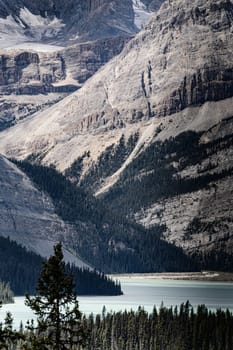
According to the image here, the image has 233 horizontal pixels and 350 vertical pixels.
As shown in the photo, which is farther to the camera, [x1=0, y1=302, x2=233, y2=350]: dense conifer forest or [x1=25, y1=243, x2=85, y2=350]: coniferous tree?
[x1=0, y1=302, x2=233, y2=350]: dense conifer forest

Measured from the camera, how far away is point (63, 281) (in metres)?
45.7

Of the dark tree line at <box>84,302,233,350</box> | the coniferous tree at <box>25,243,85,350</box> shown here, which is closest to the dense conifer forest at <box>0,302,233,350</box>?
the dark tree line at <box>84,302,233,350</box>

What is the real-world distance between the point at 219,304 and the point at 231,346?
70934mm

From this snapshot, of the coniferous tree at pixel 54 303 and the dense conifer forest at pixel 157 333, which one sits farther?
the dense conifer forest at pixel 157 333

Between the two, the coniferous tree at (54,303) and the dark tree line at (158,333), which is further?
the dark tree line at (158,333)

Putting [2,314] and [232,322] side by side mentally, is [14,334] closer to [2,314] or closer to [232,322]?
[232,322]

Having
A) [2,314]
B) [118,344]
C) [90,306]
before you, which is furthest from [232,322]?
[90,306]

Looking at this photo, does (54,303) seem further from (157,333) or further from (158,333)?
(157,333)

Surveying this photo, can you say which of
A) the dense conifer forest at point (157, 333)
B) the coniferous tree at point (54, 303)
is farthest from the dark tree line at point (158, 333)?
the coniferous tree at point (54, 303)

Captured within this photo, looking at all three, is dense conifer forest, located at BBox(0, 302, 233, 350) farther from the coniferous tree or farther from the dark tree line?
the coniferous tree

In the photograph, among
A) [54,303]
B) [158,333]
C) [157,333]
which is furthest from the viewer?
[157,333]

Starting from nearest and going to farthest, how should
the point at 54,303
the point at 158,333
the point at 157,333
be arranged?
1. the point at 54,303
2. the point at 158,333
3. the point at 157,333

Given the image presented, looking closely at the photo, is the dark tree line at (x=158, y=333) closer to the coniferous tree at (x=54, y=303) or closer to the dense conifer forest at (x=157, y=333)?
the dense conifer forest at (x=157, y=333)

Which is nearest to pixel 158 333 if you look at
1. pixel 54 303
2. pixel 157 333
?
pixel 157 333
